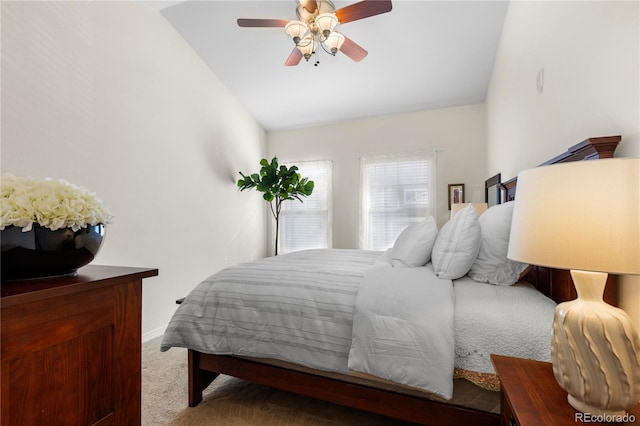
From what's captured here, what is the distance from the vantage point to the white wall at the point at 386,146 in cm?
404

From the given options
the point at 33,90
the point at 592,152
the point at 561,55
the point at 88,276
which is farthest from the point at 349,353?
the point at 33,90

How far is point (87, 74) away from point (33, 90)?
1.51 feet

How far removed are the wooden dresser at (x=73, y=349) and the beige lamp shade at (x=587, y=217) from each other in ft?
3.77

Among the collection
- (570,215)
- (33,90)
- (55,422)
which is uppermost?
(33,90)

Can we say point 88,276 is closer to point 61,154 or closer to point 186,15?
point 61,154

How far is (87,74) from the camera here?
2.34m

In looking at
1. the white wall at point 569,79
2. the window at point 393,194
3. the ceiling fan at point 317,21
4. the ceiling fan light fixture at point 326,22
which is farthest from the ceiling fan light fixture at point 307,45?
the window at point 393,194

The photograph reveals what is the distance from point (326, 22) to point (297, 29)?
23 cm

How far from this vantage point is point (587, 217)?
2.40 feet

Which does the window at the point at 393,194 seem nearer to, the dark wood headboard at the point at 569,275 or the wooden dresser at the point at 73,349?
the dark wood headboard at the point at 569,275

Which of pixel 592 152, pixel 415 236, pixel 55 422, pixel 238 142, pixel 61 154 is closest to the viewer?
pixel 55 422

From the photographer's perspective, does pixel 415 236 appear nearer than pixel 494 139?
Yes

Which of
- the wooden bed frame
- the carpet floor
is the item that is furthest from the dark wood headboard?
the carpet floor

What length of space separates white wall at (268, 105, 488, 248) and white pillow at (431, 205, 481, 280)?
8.68 ft
